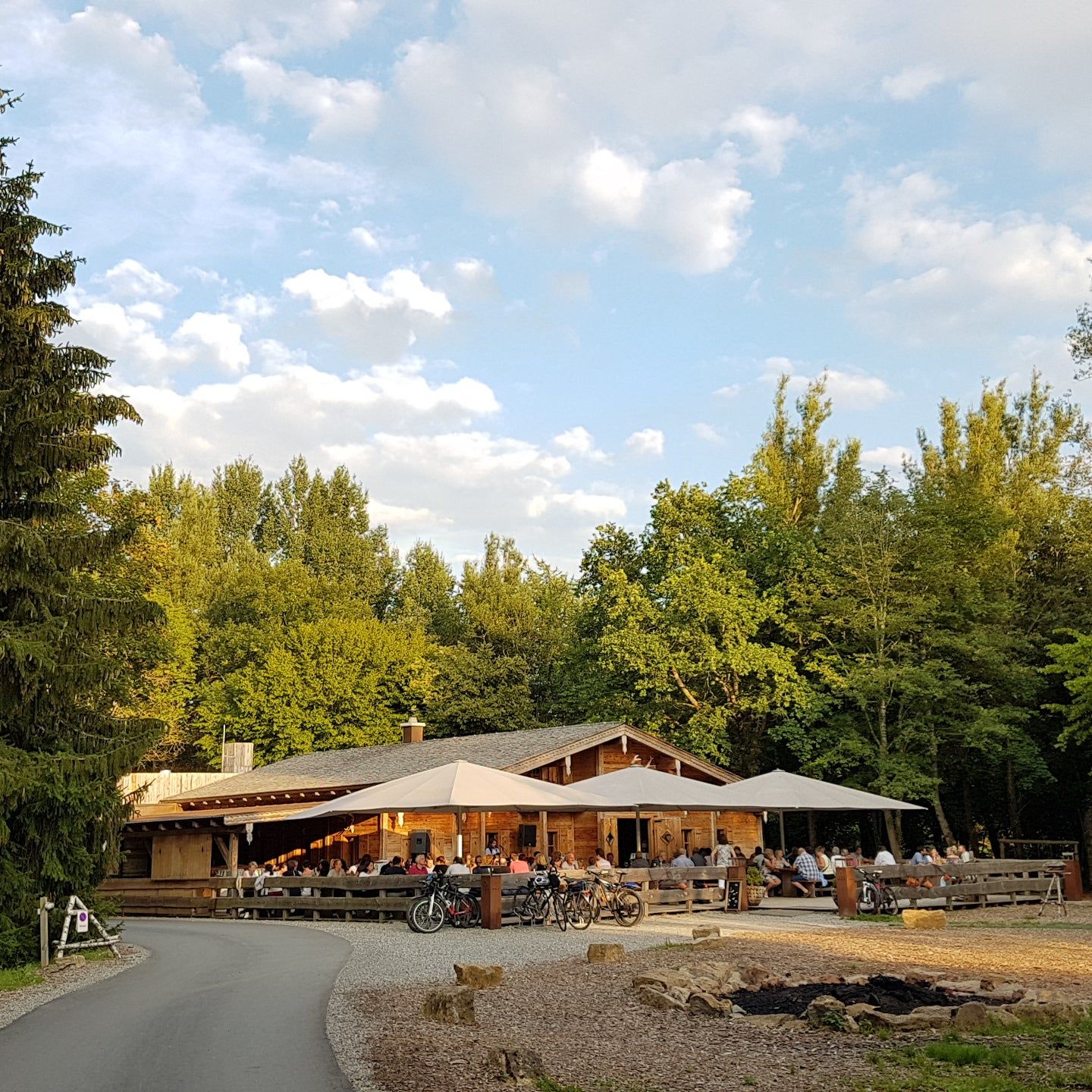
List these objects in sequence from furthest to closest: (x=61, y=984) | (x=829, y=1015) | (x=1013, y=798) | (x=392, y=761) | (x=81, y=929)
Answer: (x=1013, y=798) < (x=392, y=761) < (x=81, y=929) < (x=61, y=984) < (x=829, y=1015)

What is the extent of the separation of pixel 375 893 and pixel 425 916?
437cm

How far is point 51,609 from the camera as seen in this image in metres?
15.4

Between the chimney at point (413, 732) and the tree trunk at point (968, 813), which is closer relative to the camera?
the chimney at point (413, 732)

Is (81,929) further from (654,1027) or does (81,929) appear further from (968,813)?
(968,813)

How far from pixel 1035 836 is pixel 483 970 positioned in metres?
33.5

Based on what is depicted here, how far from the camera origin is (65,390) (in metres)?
16.2

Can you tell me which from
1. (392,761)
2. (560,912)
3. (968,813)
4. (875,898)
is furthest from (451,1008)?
(968,813)

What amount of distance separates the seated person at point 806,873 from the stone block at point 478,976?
15.6 metres

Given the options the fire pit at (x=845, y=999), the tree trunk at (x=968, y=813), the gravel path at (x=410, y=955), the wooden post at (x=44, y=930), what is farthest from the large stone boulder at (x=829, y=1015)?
the tree trunk at (x=968, y=813)

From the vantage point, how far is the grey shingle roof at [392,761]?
29391mm

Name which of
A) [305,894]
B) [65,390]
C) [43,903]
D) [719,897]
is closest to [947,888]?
[719,897]

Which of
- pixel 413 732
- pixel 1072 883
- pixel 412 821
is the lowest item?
pixel 1072 883

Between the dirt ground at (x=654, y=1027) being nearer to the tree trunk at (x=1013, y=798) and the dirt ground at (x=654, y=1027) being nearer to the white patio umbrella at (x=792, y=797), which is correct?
the white patio umbrella at (x=792, y=797)

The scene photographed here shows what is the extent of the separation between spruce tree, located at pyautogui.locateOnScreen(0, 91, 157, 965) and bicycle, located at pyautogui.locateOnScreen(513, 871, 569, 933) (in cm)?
680
